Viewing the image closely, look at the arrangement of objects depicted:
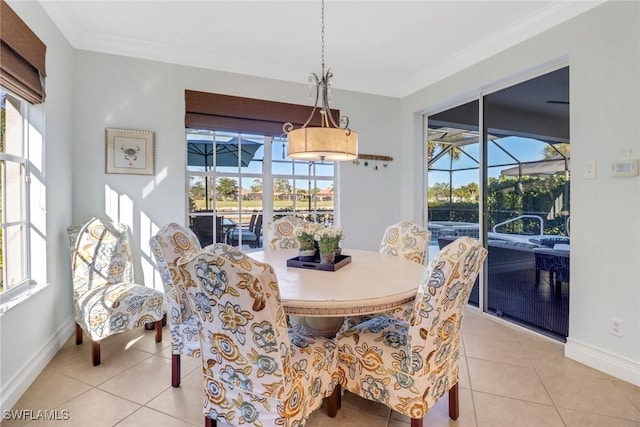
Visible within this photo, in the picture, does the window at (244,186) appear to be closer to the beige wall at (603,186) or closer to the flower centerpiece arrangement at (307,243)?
the flower centerpiece arrangement at (307,243)

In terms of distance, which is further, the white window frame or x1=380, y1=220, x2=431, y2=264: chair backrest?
x1=380, y1=220, x2=431, y2=264: chair backrest

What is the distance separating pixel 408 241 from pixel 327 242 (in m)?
0.94

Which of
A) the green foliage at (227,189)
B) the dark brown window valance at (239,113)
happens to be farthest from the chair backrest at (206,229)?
the dark brown window valance at (239,113)

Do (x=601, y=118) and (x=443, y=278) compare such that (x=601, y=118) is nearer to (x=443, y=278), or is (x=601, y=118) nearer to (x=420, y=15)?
(x=420, y=15)

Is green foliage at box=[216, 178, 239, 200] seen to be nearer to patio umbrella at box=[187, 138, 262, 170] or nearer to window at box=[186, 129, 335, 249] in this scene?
window at box=[186, 129, 335, 249]

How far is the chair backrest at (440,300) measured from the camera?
1366 millimetres

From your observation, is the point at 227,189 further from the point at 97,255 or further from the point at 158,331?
the point at 158,331

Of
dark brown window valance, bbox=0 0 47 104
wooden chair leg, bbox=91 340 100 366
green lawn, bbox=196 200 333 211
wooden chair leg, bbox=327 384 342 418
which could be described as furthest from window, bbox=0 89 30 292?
wooden chair leg, bbox=327 384 342 418

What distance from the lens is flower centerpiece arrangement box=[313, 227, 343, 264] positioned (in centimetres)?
207

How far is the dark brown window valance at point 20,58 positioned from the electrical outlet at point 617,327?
3.96 metres

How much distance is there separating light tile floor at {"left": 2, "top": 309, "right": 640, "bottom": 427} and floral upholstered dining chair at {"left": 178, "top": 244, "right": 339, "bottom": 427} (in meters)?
0.52

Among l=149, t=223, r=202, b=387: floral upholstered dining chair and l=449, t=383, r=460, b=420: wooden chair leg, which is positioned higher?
l=149, t=223, r=202, b=387: floral upholstered dining chair

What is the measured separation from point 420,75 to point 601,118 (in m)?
1.99

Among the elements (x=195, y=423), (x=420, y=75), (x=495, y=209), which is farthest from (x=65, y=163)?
(x=495, y=209)
